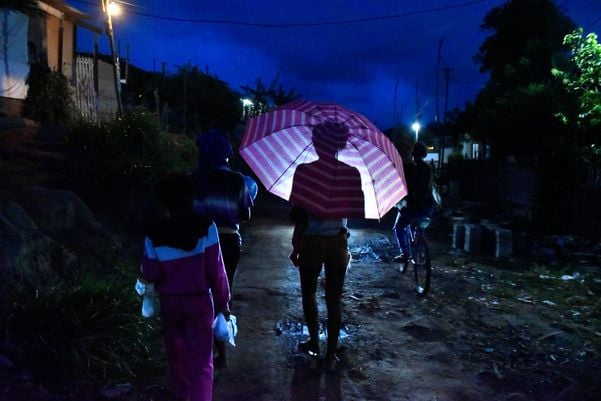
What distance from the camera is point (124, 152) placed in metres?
10.0

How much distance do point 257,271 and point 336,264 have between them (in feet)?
13.5

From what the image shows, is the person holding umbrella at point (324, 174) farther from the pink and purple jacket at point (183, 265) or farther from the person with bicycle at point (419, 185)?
the person with bicycle at point (419, 185)

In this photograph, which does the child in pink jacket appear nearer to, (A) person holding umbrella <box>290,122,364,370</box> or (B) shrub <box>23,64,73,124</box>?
(A) person holding umbrella <box>290,122,364,370</box>

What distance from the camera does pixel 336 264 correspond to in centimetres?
464

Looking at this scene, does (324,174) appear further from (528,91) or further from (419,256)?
(528,91)

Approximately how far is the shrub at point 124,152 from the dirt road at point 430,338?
97.9 inches

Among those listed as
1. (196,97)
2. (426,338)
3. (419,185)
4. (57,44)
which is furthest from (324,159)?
(196,97)

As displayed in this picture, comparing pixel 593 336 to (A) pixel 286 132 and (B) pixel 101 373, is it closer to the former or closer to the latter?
(A) pixel 286 132

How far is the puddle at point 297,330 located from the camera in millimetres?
5598

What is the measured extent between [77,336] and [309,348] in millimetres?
1960

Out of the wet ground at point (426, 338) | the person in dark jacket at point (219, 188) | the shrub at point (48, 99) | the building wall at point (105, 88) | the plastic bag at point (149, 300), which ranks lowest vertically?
the wet ground at point (426, 338)

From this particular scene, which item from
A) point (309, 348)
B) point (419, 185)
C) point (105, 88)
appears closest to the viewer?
point (309, 348)

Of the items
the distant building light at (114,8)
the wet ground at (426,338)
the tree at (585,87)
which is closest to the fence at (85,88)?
the distant building light at (114,8)

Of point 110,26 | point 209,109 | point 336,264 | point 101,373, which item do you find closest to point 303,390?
point 336,264
